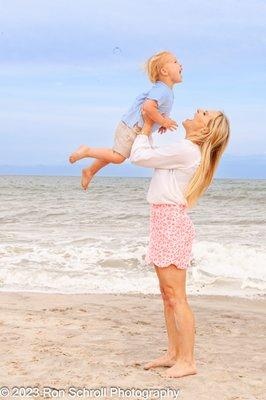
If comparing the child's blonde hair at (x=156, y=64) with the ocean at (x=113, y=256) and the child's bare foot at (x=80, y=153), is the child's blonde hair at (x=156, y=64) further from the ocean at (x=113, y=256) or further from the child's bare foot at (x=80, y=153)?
the ocean at (x=113, y=256)

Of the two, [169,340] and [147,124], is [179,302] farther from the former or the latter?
[147,124]

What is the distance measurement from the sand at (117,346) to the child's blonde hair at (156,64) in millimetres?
2238

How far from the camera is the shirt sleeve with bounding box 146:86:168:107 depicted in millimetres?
4367

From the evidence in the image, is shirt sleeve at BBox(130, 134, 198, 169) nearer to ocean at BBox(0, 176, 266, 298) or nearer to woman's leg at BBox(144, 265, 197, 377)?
woman's leg at BBox(144, 265, 197, 377)

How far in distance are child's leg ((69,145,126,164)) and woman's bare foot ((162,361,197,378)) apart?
1.59 metres

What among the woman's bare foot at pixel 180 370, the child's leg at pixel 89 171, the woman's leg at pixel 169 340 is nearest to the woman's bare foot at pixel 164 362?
the woman's leg at pixel 169 340

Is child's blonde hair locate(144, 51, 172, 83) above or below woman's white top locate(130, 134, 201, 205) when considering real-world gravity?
above

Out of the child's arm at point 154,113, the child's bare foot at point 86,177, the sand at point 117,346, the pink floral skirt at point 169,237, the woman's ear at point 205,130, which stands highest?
the child's arm at point 154,113

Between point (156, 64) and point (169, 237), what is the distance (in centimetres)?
122

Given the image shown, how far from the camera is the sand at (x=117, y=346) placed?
4.76 metres

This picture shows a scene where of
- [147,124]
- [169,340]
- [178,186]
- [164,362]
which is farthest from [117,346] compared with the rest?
[147,124]

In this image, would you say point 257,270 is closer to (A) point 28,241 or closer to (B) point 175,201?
(A) point 28,241

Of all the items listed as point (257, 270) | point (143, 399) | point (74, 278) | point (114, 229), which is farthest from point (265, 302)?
point (114, 229)

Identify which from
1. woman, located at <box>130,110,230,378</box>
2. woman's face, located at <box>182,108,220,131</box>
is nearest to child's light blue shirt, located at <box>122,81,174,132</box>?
woman, located at <box>130,110,230,378</box>
